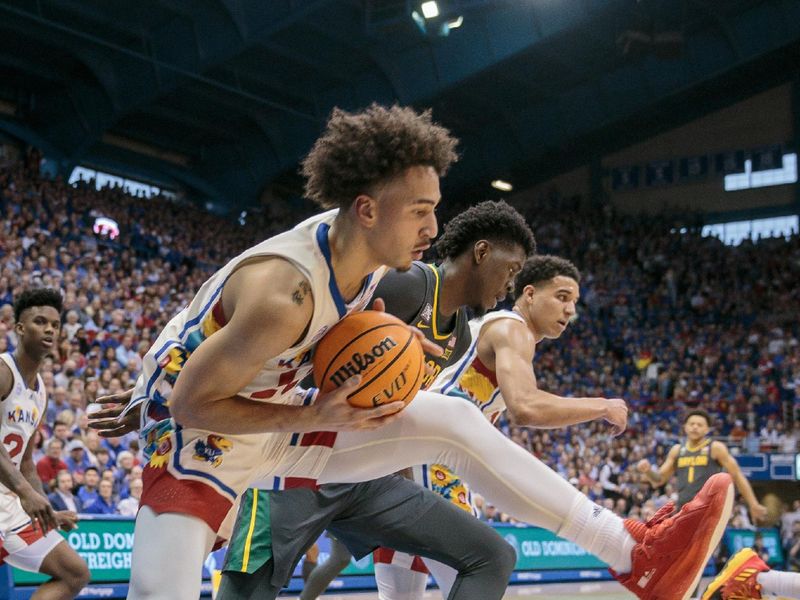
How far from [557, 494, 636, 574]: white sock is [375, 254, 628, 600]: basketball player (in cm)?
49

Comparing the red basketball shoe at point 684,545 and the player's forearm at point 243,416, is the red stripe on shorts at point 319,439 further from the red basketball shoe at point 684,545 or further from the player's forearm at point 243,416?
the red basketball shoe at point 684,545

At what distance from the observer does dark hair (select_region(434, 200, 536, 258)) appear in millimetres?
4199

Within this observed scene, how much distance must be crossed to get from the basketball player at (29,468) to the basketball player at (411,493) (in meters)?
1.35

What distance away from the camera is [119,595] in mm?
7957

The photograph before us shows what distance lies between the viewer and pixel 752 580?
5160 mm

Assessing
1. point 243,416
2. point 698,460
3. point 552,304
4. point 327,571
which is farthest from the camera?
point 698,460

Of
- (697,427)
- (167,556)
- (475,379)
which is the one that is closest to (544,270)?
(475,379)

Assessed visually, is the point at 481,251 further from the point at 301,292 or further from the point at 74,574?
the point at 74,574

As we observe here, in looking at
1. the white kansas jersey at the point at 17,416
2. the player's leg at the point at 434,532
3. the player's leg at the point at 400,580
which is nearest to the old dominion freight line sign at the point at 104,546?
the white kansas jersey at the point at 17,416

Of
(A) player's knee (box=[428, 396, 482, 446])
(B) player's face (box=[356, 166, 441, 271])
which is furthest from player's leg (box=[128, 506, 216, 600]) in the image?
(B) player's face (box=[356, 166, 441, 271])

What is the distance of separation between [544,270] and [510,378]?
38.1 inches

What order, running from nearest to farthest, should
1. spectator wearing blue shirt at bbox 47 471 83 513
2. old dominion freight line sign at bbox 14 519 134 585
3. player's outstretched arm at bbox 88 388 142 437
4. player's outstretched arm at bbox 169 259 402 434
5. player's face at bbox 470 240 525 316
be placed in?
player's outstretched arm at bbox 169 259 402 434, player's outstretched arm at bbox 88 388 142 437, player's face at bbox 470 240 525 316, old dominion freight line sign at bbox 14 519 134 585, spectator wearing blue shirt at bbox 47 471 83 513

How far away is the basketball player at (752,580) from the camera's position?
16.2ft

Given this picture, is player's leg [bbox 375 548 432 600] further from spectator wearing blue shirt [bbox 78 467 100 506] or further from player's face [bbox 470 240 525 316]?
spectator wearing blue shirt [bbox 78 467 100 506]
